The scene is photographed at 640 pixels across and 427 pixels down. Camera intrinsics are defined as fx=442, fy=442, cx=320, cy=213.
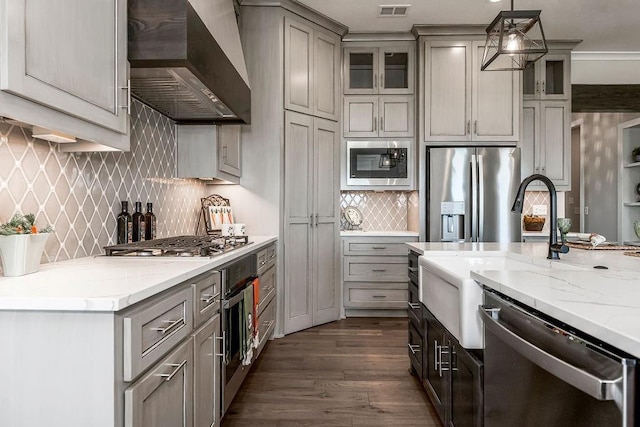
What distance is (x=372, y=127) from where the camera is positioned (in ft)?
14.9

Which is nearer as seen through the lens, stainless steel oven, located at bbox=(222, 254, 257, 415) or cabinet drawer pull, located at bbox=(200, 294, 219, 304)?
cabinet drawer pull, located at bbox=(200, 294, 219, 304)

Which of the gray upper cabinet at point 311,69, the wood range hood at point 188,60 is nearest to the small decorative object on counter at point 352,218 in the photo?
the gray upper cabinet at point 311,69

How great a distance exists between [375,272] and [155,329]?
3.28 m

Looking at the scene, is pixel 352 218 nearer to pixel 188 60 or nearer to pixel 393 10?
pixel 393 10

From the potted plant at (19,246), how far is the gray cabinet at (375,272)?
10.3 ft

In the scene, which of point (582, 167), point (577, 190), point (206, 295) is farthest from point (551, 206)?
point (577, 190)

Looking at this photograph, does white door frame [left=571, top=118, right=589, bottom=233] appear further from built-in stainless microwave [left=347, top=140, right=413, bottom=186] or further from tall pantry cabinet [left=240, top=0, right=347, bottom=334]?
tall pantry cabinet [left=240, top=0, right=347, bottom=334]

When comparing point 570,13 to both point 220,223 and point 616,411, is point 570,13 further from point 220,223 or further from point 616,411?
point 616,411

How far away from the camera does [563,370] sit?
89cm

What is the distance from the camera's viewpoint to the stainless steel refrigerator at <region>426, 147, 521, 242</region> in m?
4.21

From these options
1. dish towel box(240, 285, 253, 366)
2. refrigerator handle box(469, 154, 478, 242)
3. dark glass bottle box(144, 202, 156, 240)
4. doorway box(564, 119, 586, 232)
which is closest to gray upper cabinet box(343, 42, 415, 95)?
refrigerator handle box(469, 154, 478, 242)

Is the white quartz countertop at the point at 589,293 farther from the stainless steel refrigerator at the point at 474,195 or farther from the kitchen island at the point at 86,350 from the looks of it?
the stainless steel refrigerator at the point at 474,195

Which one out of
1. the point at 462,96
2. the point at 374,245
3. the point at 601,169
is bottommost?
the point at 374,245

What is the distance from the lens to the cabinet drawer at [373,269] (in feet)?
14.4
